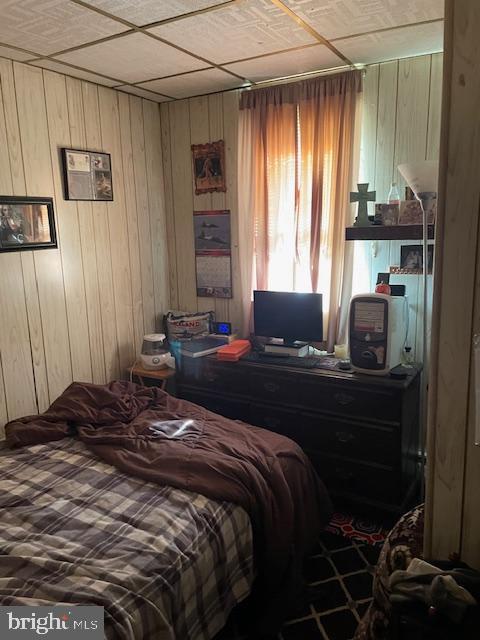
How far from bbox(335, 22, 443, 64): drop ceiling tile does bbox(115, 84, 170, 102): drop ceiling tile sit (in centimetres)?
134

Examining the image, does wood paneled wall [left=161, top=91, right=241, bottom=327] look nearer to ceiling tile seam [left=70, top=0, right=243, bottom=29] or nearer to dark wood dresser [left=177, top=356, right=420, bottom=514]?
dark wood dresser [left=177, top=356, right=420, bottom=514]

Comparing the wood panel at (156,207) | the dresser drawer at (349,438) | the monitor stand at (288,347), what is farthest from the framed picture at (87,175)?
the dresser drawer at (349,438)

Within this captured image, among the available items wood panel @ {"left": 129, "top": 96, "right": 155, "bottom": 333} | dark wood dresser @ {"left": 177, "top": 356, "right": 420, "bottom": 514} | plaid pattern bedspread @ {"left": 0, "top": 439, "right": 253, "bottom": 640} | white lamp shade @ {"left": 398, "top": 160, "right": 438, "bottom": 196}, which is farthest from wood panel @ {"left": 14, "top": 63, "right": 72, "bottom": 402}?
white lamp shade @ {"left": 398, "top": 160, "right": 438, "bottom": 196}

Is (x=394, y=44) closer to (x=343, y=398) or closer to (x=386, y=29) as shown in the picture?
(x=386, y=29)

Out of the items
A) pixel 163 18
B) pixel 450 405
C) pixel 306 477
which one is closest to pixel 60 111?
pixel 163 18

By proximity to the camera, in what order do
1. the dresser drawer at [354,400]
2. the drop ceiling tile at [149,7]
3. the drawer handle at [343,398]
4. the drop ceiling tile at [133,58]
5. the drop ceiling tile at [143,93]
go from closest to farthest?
1. the drop ceiling tile at [149,7]
2. the drop ceiling tile at [133,58]
3. the dresser drawer at [354,400]
4. the drawer handle at [343,398]
5. the drop ceiling tile at [143,93]

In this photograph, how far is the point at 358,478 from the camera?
2.64 metres

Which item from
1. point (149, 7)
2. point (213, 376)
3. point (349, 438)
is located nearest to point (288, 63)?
point (149, 7)

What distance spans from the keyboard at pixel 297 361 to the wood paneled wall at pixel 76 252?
3.25 feet

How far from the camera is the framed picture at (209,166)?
11.0 feet

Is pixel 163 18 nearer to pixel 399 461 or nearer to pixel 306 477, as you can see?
pixel 306 477

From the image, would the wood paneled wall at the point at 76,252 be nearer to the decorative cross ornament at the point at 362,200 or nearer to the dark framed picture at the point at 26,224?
the dark framed picture at the point at 26,224

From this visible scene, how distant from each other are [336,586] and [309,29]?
2550 mm

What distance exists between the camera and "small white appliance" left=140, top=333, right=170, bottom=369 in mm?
3287
